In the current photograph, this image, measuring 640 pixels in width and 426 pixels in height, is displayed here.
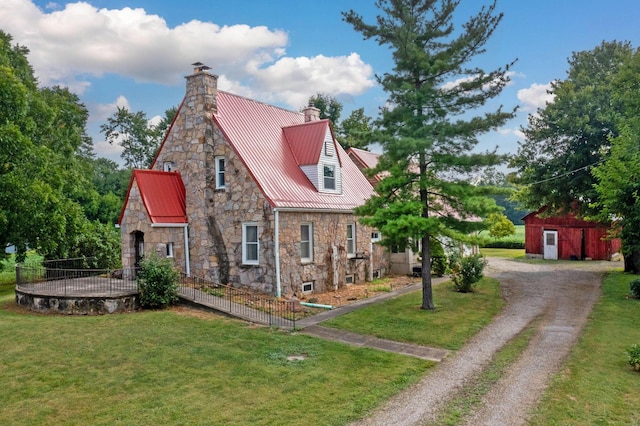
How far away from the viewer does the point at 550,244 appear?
36.4 meters

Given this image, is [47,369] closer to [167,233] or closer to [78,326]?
[78,326]

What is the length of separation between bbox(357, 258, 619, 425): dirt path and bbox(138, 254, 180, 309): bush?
33.2 feet

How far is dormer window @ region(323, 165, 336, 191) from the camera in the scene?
2125cm

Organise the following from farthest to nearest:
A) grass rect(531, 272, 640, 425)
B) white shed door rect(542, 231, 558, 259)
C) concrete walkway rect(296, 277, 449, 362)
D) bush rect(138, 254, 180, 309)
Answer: white shed door rect(542, 231, 558, 259)
bush rect(138, 254, 180, 309)
concrete walkway rect(296, 277, 449, 362)
grass rect(531, 272, 640, 425)

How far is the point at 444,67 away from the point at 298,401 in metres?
11.6

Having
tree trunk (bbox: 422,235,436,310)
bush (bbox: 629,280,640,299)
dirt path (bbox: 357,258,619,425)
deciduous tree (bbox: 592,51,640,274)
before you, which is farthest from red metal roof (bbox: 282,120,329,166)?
bush (bbox: 629,280,640,299)

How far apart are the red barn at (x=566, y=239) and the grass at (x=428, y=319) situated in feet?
66.8

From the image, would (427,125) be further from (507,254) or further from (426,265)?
(507,254)

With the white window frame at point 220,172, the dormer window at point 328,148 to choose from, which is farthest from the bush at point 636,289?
the white window frame at point 220,172

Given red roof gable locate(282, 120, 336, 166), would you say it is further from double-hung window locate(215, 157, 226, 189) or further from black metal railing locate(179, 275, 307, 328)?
black metal railing locate(179, 275, 307, 328)

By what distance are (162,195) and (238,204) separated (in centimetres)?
349

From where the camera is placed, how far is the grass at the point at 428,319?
495 inches

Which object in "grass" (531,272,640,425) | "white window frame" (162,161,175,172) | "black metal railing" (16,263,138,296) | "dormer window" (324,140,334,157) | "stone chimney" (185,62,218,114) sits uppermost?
"stone chimney" (185,62,218,114)

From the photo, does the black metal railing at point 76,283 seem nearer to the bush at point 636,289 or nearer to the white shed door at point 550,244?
the bush at point 636,289
